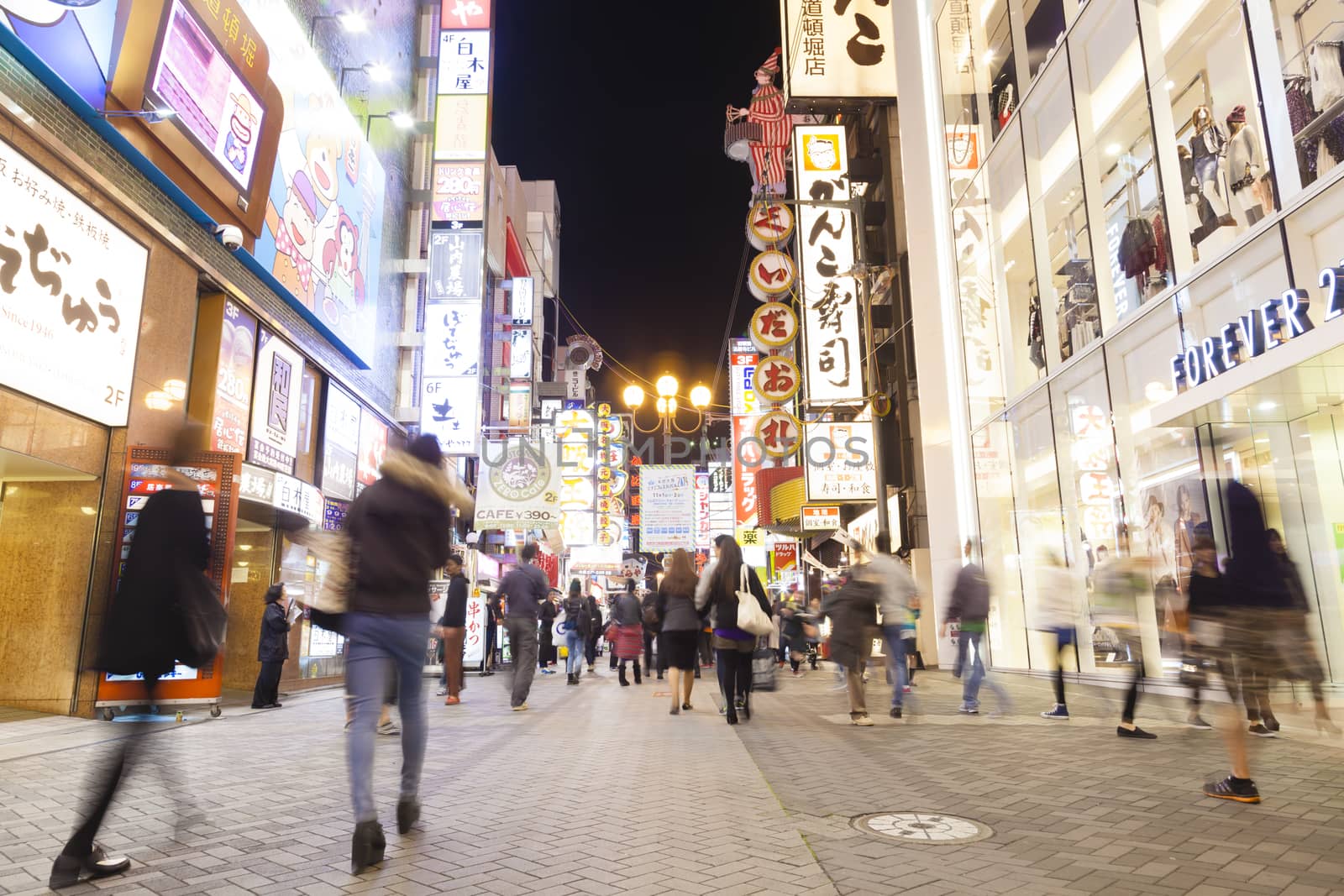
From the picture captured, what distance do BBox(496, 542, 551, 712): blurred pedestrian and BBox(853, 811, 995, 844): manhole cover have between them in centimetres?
659

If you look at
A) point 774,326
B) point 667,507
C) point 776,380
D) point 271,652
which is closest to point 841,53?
point 774,326

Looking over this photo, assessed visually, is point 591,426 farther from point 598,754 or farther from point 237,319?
point 598,754

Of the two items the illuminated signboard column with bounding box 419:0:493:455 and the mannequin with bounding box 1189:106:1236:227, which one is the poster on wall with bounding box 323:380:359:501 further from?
the mannequin with bounding box 1189:106:1236:227

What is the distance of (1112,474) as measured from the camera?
1180cm

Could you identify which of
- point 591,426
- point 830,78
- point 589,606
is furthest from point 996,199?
point 591,426

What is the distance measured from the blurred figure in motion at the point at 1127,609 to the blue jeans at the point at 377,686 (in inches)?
237

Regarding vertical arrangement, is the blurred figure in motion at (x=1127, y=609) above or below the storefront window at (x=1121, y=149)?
below

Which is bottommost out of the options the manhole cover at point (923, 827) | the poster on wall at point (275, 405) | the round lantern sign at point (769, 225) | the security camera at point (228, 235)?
the manhole cover at point (923, 827)

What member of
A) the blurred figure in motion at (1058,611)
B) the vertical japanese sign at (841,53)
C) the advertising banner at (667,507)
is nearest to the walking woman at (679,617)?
the blurred figure in motion at (1058,611)

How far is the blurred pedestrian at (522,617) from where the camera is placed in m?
10.7

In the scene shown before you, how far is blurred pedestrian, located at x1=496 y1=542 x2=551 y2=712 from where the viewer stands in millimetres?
10695

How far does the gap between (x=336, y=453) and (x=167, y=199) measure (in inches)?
264

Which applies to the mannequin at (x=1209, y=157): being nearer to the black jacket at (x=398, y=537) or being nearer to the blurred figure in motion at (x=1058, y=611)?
the blurred figure in motion at (x=1058, y=611)

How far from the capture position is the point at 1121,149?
12.3 meters
